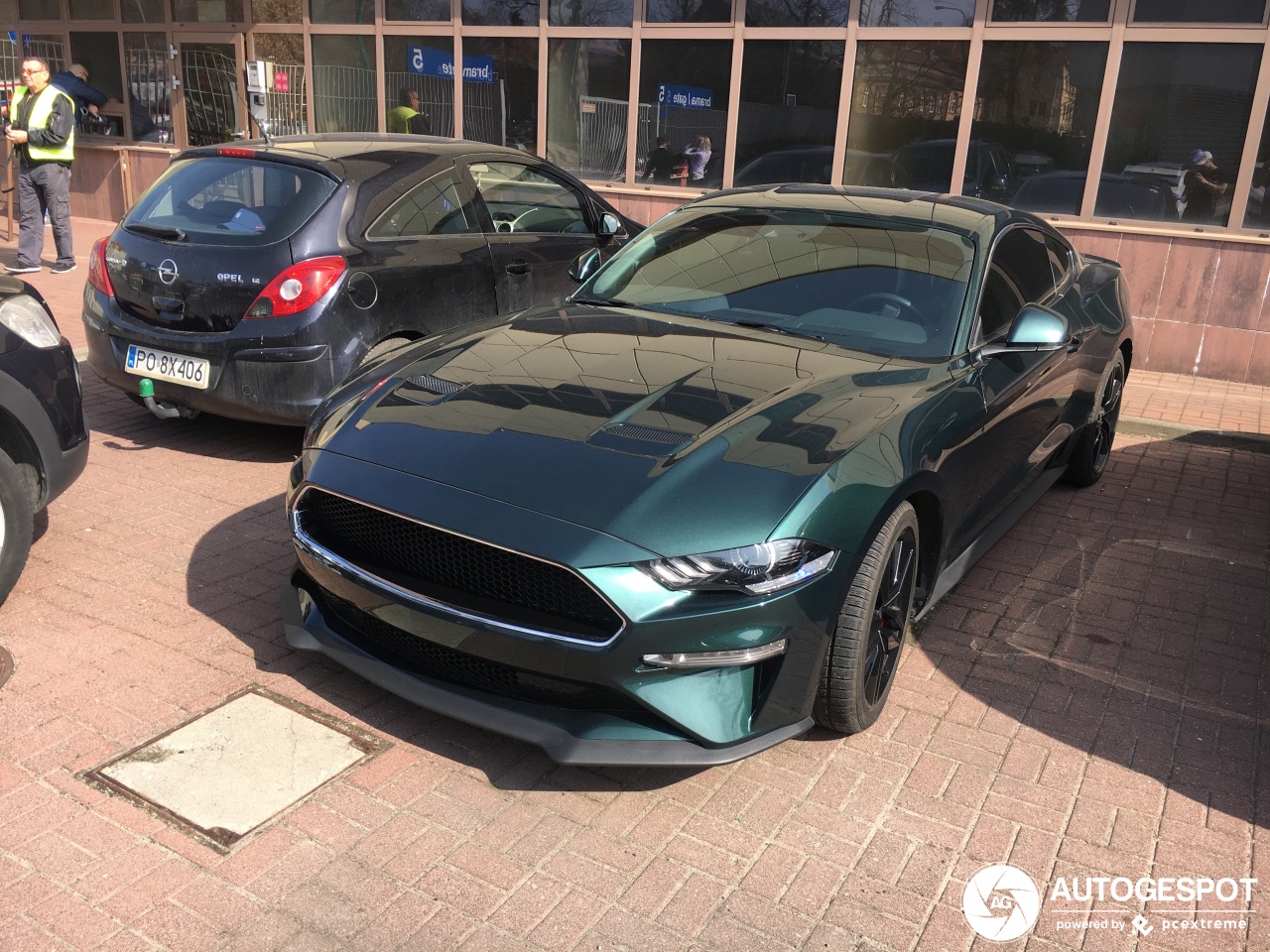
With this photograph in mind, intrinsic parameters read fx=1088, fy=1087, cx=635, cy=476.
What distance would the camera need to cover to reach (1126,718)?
3.78 meters

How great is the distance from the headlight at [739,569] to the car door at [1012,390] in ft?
3.51

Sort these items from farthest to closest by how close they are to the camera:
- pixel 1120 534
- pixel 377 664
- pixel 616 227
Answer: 1. pixel 616 227
2. pixel 1120 534
3. pixel 377 664

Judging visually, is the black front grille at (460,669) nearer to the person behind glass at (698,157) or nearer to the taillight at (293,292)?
the taillight at (293,292)

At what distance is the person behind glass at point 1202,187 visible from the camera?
8.81 m

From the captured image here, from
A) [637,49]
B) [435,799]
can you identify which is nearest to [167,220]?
[435,799]

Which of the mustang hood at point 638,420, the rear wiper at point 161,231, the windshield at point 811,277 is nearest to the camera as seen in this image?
the mustang hood at point 638,420

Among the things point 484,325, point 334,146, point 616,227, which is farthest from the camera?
point 616,227

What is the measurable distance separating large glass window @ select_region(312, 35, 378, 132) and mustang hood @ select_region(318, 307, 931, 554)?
967cm

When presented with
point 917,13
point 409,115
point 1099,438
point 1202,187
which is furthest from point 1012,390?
point 409,115

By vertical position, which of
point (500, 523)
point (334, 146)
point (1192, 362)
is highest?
point (334, 146)

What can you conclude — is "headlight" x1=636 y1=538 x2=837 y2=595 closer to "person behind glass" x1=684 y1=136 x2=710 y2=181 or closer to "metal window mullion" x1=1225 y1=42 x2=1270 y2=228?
"metal window mullion" x1=1225 y1=42 x2=1270 y2=228

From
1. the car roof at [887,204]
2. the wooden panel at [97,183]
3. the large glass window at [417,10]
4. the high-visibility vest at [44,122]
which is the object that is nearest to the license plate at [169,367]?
the car roof at [887,204]

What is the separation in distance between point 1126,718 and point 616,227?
474 centimetres

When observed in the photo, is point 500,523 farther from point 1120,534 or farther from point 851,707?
point 1120,534
